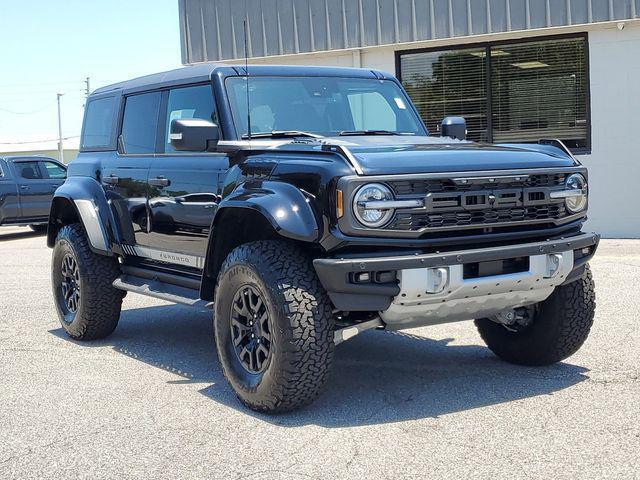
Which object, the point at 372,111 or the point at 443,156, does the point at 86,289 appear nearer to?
the point at 372,111

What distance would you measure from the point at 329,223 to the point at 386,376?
60.4 inches

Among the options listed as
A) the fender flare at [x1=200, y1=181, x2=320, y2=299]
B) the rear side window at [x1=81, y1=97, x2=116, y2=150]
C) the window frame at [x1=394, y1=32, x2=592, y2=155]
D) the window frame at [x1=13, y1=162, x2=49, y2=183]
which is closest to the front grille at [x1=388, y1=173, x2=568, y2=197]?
the fender flare at [x1=200, y1=181, x2=320, y2=299]

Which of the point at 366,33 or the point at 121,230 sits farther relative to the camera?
the point at 366,33

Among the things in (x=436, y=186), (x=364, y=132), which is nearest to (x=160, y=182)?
(x=364, y=132)

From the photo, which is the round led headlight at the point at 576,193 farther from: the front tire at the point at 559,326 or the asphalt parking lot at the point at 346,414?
the asphalt parking lot at the point at 346,414

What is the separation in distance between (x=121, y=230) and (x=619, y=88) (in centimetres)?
883

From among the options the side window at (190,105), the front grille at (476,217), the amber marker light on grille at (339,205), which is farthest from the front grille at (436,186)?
the side window at (190,105)

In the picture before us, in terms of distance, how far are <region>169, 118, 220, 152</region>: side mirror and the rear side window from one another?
1.98 meters

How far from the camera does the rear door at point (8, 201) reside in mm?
17594

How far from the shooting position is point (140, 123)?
22.3ft

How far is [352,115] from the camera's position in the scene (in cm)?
617

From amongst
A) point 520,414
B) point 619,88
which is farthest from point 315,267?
point 619,88

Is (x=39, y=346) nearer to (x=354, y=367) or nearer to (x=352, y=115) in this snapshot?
(x=354, y=367)

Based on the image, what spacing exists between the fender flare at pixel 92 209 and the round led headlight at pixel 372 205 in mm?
2763
